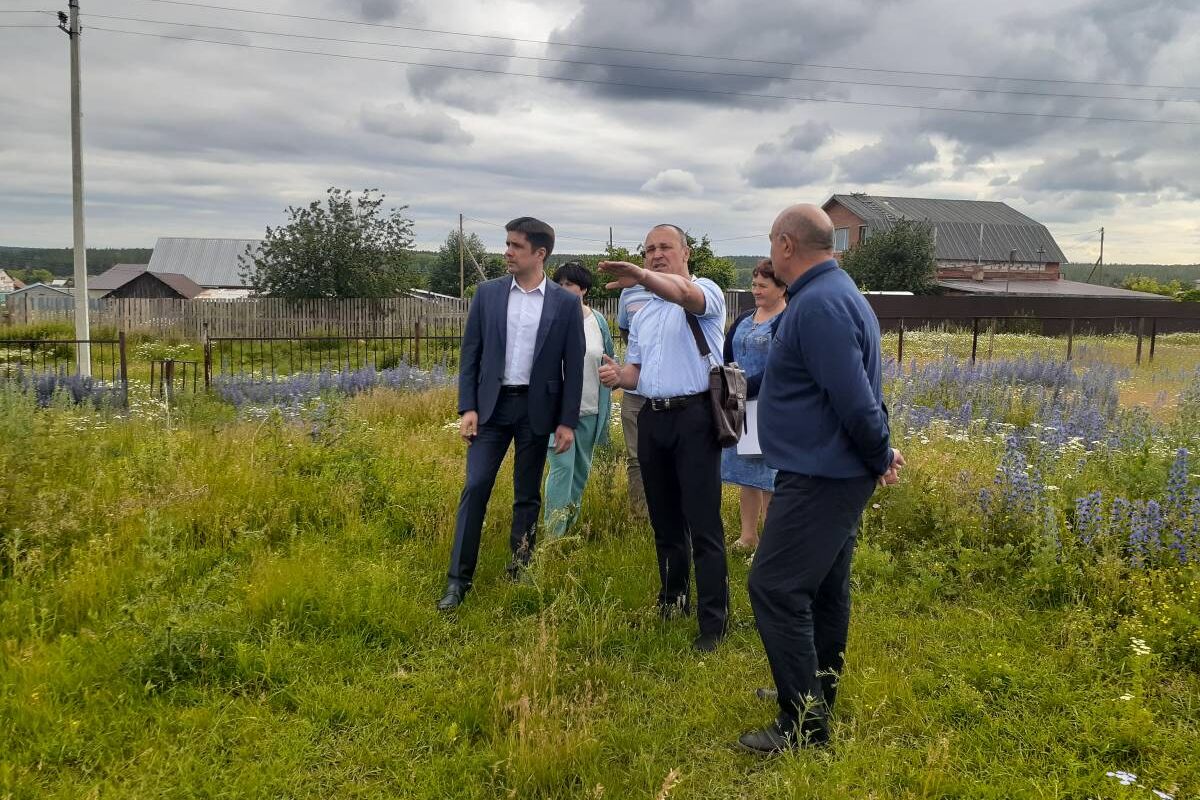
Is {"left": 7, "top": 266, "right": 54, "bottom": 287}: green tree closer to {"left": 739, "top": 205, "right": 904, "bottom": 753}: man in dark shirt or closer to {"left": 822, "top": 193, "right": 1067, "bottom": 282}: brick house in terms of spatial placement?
{"left": 822, "top": 193, "right": 1067, "bottom": 282}: brick house

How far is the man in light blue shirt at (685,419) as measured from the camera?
376 cm

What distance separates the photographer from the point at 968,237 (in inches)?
2194

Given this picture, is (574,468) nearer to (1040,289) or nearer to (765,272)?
(765,272)

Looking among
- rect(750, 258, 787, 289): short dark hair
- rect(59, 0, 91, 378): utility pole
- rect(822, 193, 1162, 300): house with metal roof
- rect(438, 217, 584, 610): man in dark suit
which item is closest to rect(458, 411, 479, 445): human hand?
rect(438, 217, 584, 610): man in dark suit

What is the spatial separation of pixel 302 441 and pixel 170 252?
233ft

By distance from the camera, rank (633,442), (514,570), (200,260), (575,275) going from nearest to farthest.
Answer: (514,570) → (633,442) → (575,275) → (200,260)

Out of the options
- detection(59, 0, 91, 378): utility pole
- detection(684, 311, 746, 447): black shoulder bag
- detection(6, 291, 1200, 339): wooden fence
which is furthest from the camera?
detection(6, 291, 1200, 339): wooden fence

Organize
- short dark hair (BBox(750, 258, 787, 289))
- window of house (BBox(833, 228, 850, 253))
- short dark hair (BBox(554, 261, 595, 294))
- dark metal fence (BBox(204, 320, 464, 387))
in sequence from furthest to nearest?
1. window of house (BBox(833, 228, 850, 253))
2. dark metal fence (BBox(204, 320, 464, 387))
3. short dark hair (BBox(554, 261, 595, 294))
4. short dark hair (BBox(750, 258, 787, 289))

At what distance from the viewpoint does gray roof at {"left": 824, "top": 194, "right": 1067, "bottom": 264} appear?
54.4m

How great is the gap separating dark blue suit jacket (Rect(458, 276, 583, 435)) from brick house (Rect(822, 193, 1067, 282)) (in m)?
51.5

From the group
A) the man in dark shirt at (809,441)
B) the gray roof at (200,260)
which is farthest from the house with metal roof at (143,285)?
the man in dark shirt at (809,441)

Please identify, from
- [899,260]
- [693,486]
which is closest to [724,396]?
[693,486]

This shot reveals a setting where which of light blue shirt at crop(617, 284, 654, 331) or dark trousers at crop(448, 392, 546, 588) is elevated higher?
light blue shirt at crop(617, 284, 654, 331)

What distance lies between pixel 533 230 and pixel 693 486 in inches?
68.5
